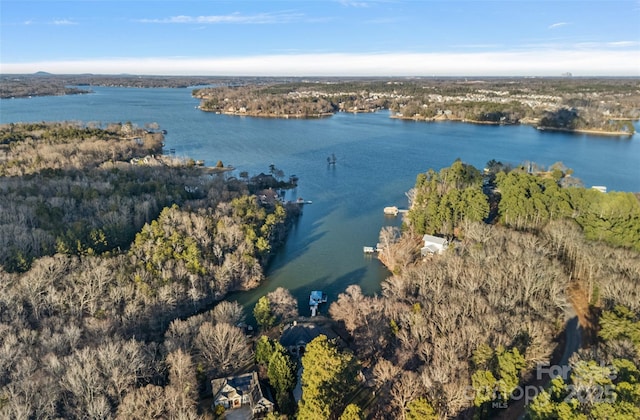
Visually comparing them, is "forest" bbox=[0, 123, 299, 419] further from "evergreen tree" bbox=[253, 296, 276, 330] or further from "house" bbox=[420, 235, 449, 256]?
"house" bbox=[420, 235, 449, 256]

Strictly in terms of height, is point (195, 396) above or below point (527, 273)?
below

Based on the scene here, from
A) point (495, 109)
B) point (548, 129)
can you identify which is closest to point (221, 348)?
point (548, 129)

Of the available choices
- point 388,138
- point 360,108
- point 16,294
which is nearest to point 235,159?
point 388,138

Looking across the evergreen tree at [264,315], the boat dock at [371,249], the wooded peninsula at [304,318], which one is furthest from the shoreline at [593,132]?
the evergreen tree at [264,315]

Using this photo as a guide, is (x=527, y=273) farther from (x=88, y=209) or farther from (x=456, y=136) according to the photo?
(x=456, y=136)

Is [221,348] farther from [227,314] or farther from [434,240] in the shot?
[434,240]

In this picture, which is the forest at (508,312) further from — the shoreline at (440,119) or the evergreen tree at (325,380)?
the shoreline at (440,119)
